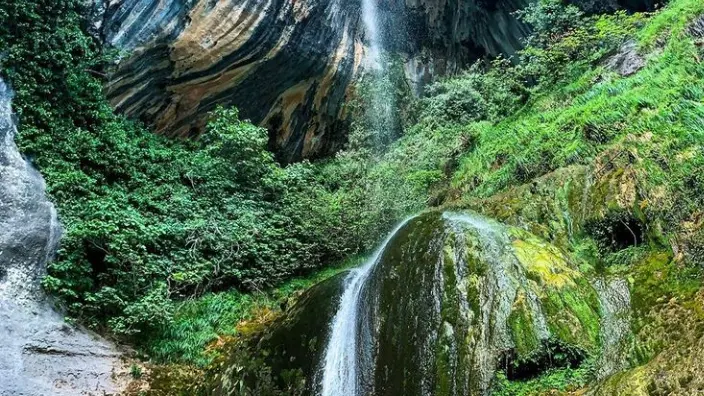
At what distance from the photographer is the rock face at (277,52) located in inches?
434

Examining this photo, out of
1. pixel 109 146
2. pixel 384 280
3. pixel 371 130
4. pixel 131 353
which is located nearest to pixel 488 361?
pixel 384 280

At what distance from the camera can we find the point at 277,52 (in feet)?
41.5

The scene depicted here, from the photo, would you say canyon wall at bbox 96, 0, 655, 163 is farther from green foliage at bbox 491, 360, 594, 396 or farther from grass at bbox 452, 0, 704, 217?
green foliage at bbox 491, 360, 594, 396

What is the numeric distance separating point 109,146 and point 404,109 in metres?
8.49

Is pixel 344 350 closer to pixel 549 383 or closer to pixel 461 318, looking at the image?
pixel 461 318

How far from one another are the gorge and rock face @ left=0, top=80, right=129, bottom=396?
1.1 inches

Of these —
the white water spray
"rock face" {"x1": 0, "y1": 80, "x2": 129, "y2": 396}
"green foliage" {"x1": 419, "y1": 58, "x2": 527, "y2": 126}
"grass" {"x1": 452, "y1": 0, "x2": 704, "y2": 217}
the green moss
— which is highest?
the white water spray

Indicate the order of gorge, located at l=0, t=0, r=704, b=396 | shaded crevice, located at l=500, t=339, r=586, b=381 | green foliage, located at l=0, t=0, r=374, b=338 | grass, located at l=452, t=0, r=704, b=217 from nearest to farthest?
1. shaded crevice, located at l=500, t=339, r=586, b=381
2. gorge, located at l=0, t=0, r=704, b=396
3. grass, located at l=452, t=0, r=704, b=217
4. green foliage, located at l=0, t=0, r=374, b=338

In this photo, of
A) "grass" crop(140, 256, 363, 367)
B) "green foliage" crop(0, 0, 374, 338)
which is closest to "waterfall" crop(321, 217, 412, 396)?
"grass" crop(140, 256, 363, 367)

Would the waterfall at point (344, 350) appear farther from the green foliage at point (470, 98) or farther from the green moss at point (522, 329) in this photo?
the green foliage at point (470, 98)

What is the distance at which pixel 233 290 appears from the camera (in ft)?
30.8

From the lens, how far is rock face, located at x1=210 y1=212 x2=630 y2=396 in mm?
4742

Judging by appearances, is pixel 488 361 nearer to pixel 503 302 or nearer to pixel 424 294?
pixel 503 302

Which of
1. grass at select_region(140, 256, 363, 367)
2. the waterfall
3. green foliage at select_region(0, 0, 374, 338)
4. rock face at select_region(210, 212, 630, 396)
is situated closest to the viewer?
rock face at select_region(210, 212, 630, 396)
